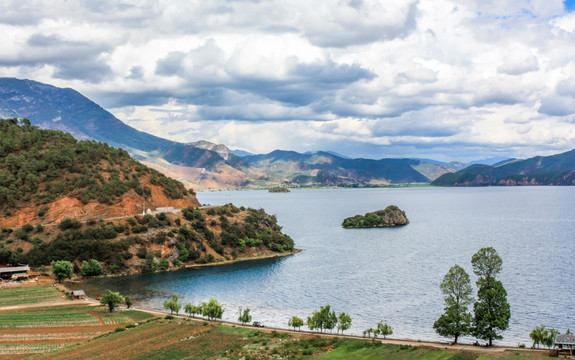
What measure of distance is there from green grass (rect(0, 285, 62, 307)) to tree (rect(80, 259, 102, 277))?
12.5 m

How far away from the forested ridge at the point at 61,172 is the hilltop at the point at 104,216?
0.95 feet

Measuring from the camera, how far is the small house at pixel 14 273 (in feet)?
345

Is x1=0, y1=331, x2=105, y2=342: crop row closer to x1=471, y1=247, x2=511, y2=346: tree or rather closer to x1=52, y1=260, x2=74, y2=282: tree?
x1=52, y1=260, x2=74, y2=282: tree

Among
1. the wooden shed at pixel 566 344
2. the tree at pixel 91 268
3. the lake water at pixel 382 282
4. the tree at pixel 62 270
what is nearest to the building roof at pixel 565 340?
the wooden shed at pixel 566 344

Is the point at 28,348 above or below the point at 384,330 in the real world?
below

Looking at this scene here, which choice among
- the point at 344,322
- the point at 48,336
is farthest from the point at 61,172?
the point at 344,322

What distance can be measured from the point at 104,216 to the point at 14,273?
104ft

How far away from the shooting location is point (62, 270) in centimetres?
10600

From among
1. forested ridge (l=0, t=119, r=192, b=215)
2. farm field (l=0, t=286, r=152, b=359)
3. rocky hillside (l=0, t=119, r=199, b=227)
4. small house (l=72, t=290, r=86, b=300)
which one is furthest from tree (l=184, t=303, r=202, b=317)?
forested ridge (l=0, t=119, r=192, b=215)

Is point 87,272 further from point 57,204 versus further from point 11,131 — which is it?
point 11,131

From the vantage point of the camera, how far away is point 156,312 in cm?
8300

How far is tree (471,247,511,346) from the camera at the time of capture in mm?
60656

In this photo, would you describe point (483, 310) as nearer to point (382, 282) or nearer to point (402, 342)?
point (402, 342)

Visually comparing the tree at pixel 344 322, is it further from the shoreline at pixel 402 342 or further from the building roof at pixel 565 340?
the building roof at pixel 565 340
